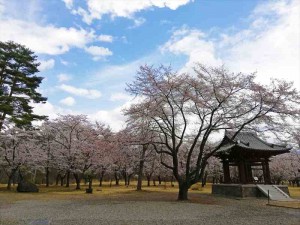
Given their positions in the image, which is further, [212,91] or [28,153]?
[28,153]

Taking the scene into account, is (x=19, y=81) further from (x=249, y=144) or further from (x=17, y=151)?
(x=249, y=144)

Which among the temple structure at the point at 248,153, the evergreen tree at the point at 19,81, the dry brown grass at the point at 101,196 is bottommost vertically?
the dry brown grass at the point at 101,196

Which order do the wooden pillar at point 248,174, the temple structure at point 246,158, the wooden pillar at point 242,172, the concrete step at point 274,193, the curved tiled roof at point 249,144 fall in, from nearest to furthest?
the concrete step at point 274,193
the temple structure at point 246,158
the curved tiled roof at point 249,144
the wooden pillar at point 242,172
the wooden pillar at point 248,174

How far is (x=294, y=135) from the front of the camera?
676 inches

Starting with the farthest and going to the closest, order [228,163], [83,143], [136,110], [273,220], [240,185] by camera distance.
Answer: [83,143] < [228,163] < [240,185] < [136,110] < [273,220]

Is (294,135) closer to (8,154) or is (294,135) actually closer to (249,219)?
(249,219)

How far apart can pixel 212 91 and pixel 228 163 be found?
8911 millimetres

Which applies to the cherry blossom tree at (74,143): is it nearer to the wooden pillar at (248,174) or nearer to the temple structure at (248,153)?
the temple structure at (248,153)

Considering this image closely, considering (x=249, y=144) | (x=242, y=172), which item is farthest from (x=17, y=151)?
→ (x=249, y=144)

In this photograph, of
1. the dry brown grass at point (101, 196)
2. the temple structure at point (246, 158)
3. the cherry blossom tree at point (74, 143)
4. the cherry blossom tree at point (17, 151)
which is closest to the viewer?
the dry brown grass at point (101, 196)

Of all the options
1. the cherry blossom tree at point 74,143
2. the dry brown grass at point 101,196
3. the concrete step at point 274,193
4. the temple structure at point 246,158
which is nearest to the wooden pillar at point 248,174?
the temple structure at point 246,158

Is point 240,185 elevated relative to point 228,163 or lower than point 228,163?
lower

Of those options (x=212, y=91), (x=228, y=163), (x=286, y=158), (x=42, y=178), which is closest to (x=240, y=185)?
(x=228, y=163)

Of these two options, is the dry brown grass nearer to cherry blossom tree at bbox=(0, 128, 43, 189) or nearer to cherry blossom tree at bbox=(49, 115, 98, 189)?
cherry blossom tree at bbox=(0, 128, 43, 189)
